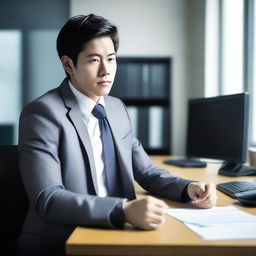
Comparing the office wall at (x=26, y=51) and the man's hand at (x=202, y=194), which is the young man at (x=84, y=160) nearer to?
the man's hand at (x=202, y=194)

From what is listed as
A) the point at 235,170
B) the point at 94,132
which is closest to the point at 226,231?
the point at 94,132

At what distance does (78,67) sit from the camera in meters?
1.28

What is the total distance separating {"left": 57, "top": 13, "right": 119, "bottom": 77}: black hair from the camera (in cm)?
126

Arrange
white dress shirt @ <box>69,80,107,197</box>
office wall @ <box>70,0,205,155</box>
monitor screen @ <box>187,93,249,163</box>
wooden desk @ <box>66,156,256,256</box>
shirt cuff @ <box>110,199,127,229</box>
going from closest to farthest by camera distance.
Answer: wooden desk @ <box>66,156,256,256</box> → shirt cuff @ <box>110,199,127,229</box> → white dress shirt @ <box>69,80,107,197</box> → monitor screen @ <box>187,93,249,163</box> → office wall @ <box>70,0,205,155</box>

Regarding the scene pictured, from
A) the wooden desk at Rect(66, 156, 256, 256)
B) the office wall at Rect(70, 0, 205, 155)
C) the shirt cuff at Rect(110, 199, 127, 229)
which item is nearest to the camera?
the wooden desk at Rect(66, 156, 256, 256)

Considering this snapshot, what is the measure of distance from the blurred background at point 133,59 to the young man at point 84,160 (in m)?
2.09

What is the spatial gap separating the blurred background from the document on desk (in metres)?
2.39

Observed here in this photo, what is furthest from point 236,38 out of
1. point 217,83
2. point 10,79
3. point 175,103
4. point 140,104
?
point 10,79

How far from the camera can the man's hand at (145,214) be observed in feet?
2.98

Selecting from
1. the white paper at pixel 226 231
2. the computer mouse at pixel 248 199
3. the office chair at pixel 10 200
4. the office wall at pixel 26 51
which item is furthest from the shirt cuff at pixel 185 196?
the office wall at pixel 26 51

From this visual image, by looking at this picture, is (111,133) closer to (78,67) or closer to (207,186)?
(78,67)

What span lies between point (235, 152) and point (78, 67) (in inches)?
40.8

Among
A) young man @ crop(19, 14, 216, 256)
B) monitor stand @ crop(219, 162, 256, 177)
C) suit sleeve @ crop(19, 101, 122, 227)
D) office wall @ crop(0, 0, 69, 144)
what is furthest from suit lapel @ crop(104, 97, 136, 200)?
office wall @ crop(0, 0, 69, 144)

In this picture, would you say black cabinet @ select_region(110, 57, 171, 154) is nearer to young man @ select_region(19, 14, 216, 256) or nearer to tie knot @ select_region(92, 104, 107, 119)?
young man @ select_region(19, 14, 216, 256)
